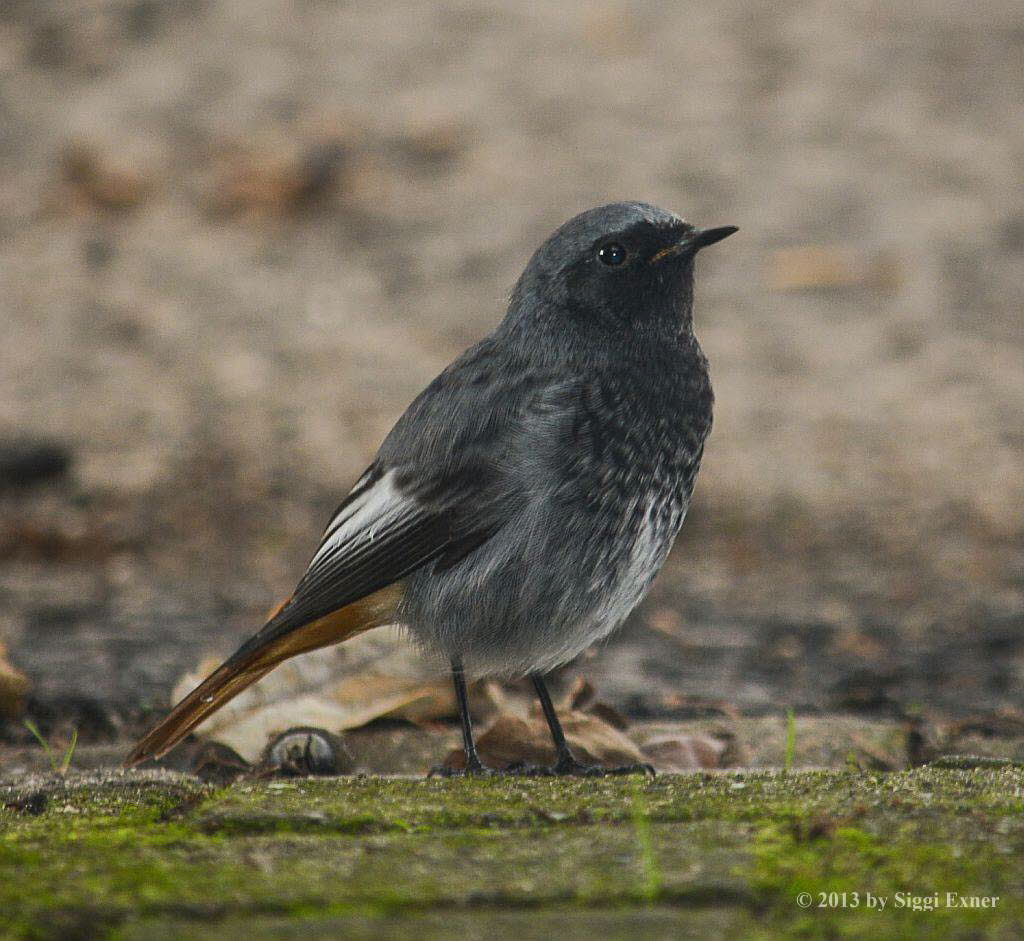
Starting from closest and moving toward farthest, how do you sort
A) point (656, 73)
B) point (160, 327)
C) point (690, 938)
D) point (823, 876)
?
1. point (690, 938)
2. point (823, 876)
3. point (160, 327)
4. point (656, 73)

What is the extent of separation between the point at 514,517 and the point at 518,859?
51.8 inches

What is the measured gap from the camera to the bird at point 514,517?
3445mm

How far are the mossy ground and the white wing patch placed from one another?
0.82 meters

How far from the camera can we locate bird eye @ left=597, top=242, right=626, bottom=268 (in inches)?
151

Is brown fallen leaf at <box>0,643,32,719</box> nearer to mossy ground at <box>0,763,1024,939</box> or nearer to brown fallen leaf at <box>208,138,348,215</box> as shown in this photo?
mossy ground at <box>0,763,1024,939</box>

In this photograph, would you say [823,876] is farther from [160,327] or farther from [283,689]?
[160,327]

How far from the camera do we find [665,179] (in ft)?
30.9

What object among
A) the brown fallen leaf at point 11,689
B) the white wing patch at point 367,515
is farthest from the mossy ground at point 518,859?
the brown fallen leaf at point 11,689

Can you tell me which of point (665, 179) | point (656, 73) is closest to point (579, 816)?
point (665, 179)

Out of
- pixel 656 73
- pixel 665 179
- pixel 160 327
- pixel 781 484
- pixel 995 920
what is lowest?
pixel 995 920

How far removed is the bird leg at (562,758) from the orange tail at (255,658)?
0.42m

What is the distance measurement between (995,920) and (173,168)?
28.4ft

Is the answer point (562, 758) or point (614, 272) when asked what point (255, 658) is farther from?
point (614, 272)

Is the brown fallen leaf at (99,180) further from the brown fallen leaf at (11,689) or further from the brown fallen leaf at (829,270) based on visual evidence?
the brown fallen leaf at (11,689)
